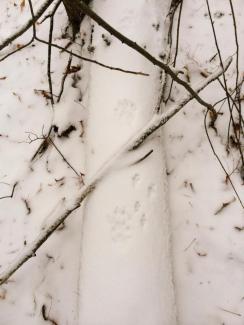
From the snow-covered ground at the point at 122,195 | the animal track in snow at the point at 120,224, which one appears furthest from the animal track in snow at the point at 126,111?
the animal track in snow at the point at 120,224

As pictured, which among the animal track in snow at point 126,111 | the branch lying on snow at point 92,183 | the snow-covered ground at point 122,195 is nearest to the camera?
the snow-covered ground at point 122,195

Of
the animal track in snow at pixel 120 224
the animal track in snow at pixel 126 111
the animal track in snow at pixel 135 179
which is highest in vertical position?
the animal track in snow at pixel 126 111

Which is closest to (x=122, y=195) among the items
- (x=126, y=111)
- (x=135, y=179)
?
(x=135, y=179)

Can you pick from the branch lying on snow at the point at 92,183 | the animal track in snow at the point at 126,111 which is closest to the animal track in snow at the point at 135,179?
the branch lying on snow at the point at 92,183

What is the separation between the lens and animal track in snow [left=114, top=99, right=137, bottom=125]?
70.8 inches

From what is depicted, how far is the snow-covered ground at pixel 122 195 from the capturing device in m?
1.52

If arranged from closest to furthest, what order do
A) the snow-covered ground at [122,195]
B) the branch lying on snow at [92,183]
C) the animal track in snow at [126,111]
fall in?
the snow-covered ground at [122,195]
the branch lying on snow at [92,183]
the animal track in snow at [126,111]

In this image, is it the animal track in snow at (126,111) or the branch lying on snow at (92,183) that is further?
the animal track in snow at (126,111)

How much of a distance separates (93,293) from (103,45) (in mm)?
1371

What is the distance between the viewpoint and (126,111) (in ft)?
5.98

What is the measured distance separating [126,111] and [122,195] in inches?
17.8

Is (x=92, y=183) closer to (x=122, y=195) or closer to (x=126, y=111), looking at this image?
(x=122, y=195)

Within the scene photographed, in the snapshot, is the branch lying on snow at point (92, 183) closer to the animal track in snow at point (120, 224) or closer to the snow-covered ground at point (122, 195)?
the snow-covered ground at point (122, 195)

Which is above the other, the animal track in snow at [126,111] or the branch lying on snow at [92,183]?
the animal track in snow at [126,111]
